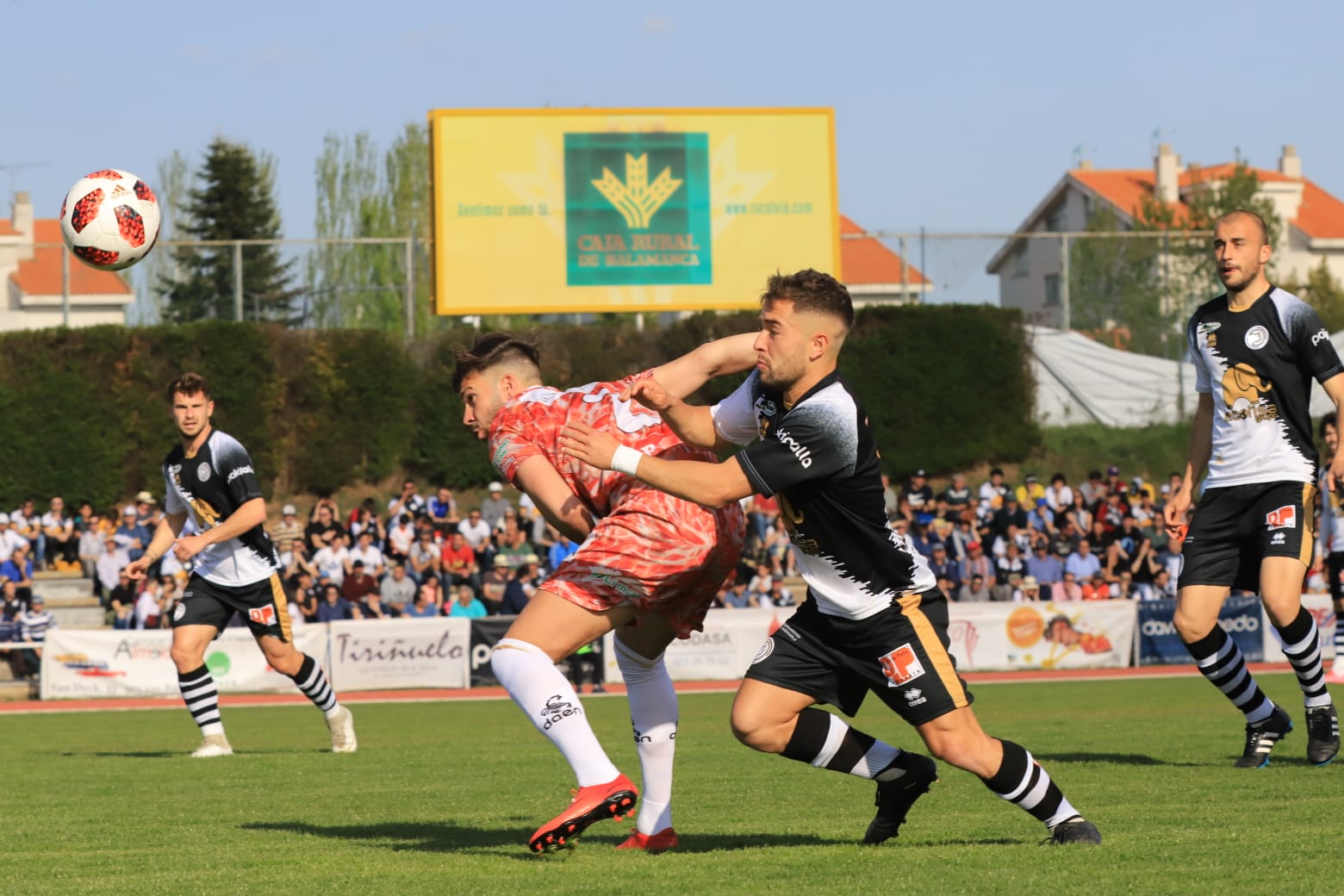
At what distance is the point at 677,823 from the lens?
22.8ft

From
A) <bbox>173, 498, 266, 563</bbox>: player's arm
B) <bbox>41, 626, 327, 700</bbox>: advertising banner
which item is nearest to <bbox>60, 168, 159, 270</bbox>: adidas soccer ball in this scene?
<bbox>173, 498, 266, 563</bbox>: player's arm

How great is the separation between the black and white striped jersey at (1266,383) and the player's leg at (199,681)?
639 centimetres

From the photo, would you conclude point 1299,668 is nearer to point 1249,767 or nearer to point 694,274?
point 1249,767

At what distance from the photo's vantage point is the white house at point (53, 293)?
3434 centimetres

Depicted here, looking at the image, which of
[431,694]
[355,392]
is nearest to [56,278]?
[355,392]

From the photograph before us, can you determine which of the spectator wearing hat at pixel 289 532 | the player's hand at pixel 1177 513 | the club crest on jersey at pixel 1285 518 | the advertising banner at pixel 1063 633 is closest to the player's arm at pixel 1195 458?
the player's hand at pixel 1177 513

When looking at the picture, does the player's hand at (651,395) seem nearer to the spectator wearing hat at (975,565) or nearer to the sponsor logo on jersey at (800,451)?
the sponsor logo on jersey at (800,451)

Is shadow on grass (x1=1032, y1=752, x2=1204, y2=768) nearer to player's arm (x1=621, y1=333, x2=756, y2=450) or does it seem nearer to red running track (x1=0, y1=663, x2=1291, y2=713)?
player's arm (x1=621, y1=333, x2=756, y2=450)

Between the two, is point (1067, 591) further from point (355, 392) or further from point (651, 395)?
point (651, 395)

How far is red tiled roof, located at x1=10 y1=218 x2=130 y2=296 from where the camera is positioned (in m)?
34.5

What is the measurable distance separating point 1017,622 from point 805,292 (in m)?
18.4

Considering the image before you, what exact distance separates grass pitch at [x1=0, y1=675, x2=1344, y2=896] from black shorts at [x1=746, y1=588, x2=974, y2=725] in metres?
0.54

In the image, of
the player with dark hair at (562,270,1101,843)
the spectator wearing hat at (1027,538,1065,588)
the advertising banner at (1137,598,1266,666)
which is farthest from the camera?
the spectator wearing hat at (1027,538,1065,588)

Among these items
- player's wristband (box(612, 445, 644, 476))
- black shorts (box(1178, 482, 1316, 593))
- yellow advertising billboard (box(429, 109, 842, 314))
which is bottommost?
black shorts (box(1178, 482, 1316, 593))
